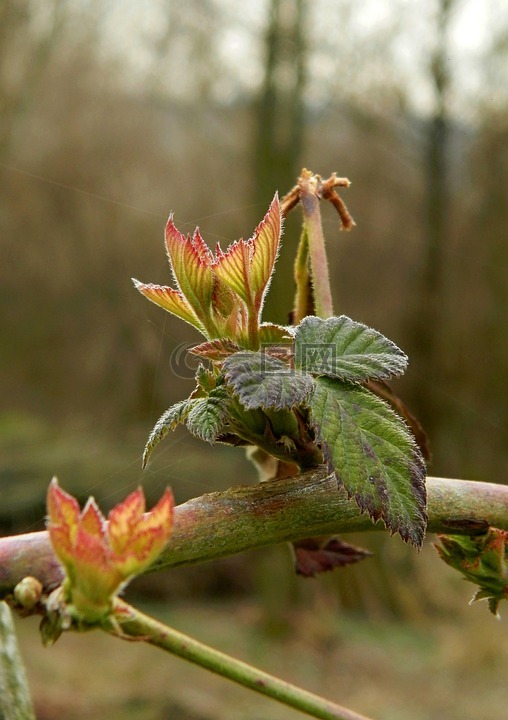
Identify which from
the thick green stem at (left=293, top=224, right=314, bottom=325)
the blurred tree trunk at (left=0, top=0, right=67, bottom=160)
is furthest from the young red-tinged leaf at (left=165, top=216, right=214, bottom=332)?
the blurred tree trunk at (left=0, top=0, right=67, bottom=160)

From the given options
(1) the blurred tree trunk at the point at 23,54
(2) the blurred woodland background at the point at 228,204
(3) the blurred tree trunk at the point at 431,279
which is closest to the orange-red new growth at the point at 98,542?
(2) the blurred woodland background at the point at 228,204

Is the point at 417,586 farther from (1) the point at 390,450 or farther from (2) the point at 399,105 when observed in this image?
(1) the point at 390,450

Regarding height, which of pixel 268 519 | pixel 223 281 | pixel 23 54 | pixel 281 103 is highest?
pixel 23 54

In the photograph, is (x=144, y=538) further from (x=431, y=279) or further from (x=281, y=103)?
(x=431, y=279)

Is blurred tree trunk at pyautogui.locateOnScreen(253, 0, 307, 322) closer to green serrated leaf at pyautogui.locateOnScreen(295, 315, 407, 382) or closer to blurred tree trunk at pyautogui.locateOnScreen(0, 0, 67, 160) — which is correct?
A: blurred tree trunk at pyautogui.locateOnScreen(0, 0, 67, 160)

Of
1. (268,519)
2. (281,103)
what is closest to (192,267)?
(268,519)

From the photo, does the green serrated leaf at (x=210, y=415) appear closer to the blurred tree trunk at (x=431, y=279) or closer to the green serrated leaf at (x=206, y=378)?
the green serrated leaf at (x=206, y=378)
